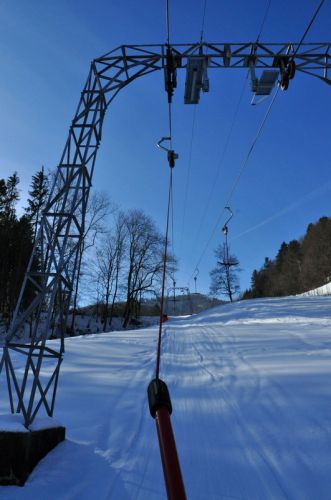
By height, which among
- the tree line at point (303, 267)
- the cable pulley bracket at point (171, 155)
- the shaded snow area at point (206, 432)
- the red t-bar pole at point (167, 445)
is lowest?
the shaded snow area at point (206, 432)

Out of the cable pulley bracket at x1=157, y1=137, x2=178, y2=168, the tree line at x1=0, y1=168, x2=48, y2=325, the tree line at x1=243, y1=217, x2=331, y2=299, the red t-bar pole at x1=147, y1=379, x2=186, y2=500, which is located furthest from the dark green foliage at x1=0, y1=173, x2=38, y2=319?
the tree line at x1=243, y1=217, x2=331, y2=299

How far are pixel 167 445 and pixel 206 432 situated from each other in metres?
3.22

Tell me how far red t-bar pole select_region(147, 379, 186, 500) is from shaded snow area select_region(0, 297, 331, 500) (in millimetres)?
1871

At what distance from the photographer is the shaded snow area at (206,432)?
2871mm

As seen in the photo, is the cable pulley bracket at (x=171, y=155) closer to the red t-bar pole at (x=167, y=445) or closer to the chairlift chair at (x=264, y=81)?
the chairlift chair at (x=264, y=81)

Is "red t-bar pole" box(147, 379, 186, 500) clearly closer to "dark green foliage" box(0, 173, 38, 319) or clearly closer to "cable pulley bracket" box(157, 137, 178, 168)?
"cable pulley bracket" box(157, 137, 178, 168)

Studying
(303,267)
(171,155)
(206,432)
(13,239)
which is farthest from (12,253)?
(303,267)

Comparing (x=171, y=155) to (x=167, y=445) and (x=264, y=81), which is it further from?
(x=167, y=445)

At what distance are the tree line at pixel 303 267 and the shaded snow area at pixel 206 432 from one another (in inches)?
2221

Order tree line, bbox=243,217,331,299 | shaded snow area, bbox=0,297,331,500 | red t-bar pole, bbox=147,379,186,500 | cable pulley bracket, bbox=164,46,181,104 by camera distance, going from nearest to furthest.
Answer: red t-bar pole, bbox=147,379,186,500 → shaded snow area, bbox=0,297,331,500 → cable pulley bracket, bbox=164,46,181,104 → tree line, bbox=243,217,331,299

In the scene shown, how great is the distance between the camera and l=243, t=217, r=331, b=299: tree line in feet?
192

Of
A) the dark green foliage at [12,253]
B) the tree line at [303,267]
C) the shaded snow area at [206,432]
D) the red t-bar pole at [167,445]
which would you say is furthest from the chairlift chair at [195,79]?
the tree line at [303,267]

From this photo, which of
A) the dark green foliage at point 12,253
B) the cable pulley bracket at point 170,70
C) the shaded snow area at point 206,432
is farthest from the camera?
the dark green foliage at point 12,253

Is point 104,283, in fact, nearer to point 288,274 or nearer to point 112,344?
point 112,344
